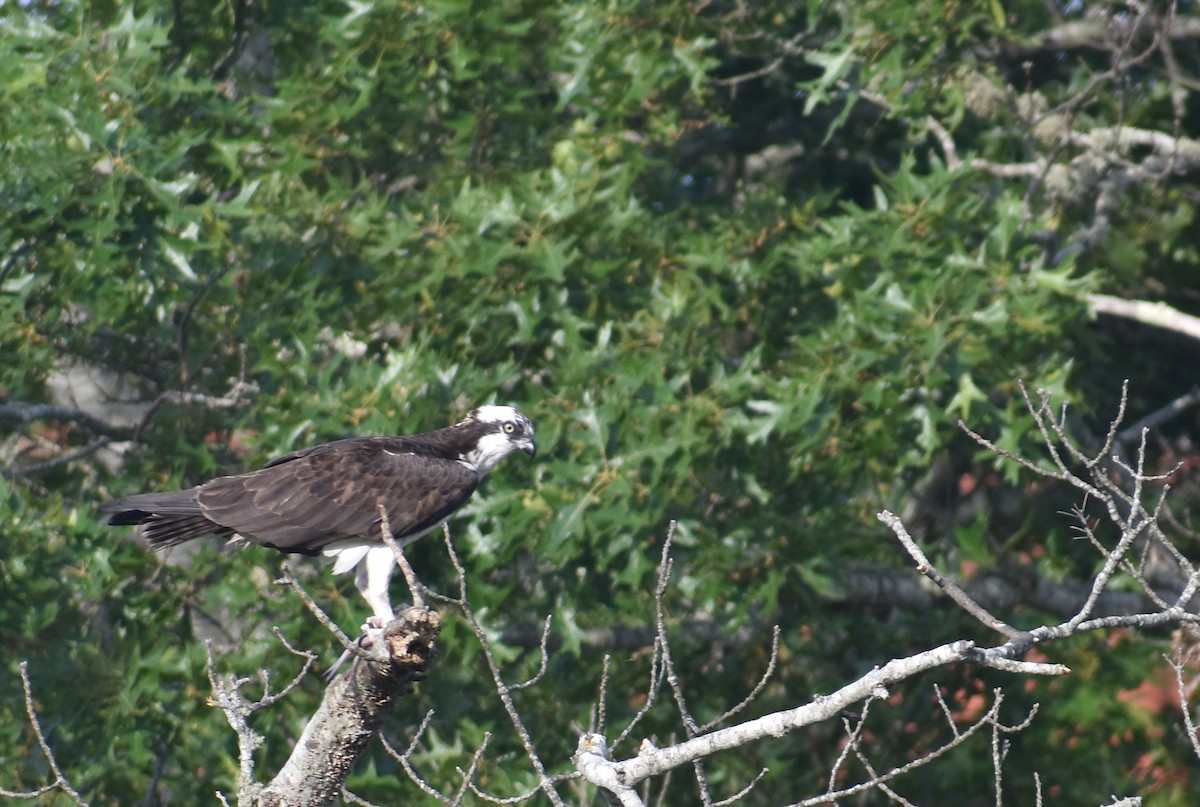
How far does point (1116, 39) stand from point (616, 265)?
3484mm

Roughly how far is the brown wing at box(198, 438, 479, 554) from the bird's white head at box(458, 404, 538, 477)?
0.30m

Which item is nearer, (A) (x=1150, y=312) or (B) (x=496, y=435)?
(B) (x=496, y=435)

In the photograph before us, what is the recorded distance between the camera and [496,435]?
6516mm

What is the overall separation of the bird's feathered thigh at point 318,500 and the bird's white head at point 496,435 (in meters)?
0.27

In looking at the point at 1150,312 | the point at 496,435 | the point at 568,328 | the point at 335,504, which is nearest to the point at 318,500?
the point at 335,504

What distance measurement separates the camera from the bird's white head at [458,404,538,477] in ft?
21.2

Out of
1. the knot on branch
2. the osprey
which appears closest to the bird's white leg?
the osprey

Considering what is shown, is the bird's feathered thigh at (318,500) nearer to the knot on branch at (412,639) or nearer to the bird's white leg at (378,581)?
the bird's white leg at (378,581)

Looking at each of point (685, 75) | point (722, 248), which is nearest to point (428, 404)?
point (722, 248)

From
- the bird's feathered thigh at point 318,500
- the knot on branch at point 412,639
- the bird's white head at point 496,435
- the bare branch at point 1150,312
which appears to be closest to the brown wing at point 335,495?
the bird's feathered thigh at point 318,500

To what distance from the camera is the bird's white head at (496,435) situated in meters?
6.45

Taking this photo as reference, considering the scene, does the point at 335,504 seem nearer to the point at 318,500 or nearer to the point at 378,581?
the point at 318,500

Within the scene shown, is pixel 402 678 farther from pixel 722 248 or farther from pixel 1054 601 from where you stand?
pixel 1054 601

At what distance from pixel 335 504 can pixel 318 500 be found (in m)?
0.06
